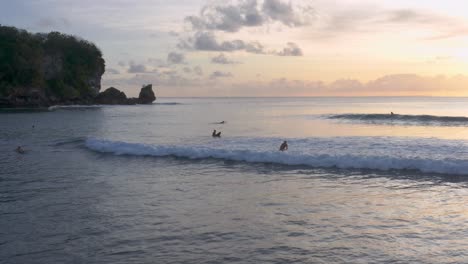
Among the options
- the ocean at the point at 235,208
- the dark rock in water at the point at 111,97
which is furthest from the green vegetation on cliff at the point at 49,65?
the ocean at the point at 235,208

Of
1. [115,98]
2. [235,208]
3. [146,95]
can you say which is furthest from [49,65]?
[235,208]

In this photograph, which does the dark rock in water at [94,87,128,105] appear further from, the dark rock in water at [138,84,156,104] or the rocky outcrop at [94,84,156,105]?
the dark rock in water at [138,84,156,104]

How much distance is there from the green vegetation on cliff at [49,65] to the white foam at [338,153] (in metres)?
83.7

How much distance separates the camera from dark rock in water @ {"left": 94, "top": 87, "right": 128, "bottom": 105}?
412ft

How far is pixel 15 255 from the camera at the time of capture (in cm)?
868

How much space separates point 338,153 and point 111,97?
114641 mm

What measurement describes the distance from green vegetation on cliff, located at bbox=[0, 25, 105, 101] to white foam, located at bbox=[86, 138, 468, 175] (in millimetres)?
83651

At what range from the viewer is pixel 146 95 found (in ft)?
456

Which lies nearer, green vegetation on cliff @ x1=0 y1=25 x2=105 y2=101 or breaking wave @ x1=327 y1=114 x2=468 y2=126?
breaking wave @ x1=327 y1=114 x2=468 y2=126

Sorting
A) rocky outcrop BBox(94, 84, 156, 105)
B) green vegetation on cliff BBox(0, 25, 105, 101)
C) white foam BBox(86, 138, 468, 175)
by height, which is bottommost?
white foam BBox(86, 138, 468, 175)

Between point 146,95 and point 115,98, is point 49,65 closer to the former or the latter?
point 115,98

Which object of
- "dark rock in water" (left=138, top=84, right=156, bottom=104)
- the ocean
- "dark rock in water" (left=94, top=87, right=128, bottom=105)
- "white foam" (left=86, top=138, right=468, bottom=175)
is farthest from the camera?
"dark rock in water" (left=138, top=84, right=156, bottom=104)

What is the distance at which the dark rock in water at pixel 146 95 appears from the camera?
137625 mm

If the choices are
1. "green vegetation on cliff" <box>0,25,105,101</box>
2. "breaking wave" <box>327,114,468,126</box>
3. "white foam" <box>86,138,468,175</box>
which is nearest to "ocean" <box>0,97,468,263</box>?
"white foam" <box>86,138,468,175</box>
